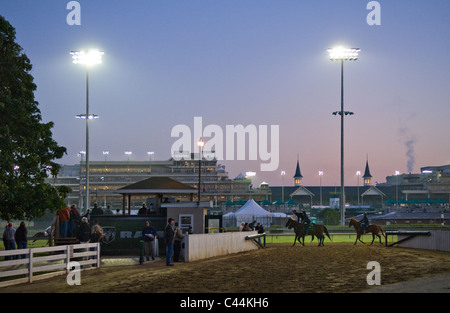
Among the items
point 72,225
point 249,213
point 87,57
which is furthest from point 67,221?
point 249,213

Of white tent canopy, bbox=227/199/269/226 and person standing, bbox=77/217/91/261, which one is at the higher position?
person standing, bbox=77/217/91/261

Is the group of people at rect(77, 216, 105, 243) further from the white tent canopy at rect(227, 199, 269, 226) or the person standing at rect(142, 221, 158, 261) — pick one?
the white tent canopy at rect(227, 199, 269, 226)

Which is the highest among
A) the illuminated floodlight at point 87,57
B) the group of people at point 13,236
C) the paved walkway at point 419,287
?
the illuminated floodlight at point 87,57

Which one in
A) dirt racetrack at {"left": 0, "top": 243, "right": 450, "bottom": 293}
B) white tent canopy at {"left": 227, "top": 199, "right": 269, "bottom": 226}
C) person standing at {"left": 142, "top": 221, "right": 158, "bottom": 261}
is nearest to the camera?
dirt racetrack at {"left": 0, "top": 243, "right": 450, "bottom": 293}

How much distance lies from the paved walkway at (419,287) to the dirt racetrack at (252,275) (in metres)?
0.43

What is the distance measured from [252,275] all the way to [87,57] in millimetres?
33380

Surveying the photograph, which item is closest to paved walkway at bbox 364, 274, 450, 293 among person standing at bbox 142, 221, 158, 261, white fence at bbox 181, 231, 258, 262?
white fence at bbox 181, 231, 258, 262

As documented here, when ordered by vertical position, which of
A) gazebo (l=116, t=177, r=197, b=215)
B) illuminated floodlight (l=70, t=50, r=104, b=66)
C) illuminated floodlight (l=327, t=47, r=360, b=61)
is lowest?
gazebo (l=116, t=177, r=197, b=215)

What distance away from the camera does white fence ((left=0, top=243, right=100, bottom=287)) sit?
16.3 meters

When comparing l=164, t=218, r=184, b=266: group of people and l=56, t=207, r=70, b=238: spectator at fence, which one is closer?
l=164, t=218, r=184, b=266: group of people

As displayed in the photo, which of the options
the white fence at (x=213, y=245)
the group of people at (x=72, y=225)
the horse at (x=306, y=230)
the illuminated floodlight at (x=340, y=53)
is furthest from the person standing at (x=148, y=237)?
the illuminated floodlight at (x=340, y=53)

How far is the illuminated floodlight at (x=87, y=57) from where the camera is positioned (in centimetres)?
4669

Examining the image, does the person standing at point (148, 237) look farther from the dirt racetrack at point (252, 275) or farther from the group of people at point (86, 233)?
the group of people at point (86, 233)

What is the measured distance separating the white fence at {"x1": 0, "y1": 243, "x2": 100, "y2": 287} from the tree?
514cm
